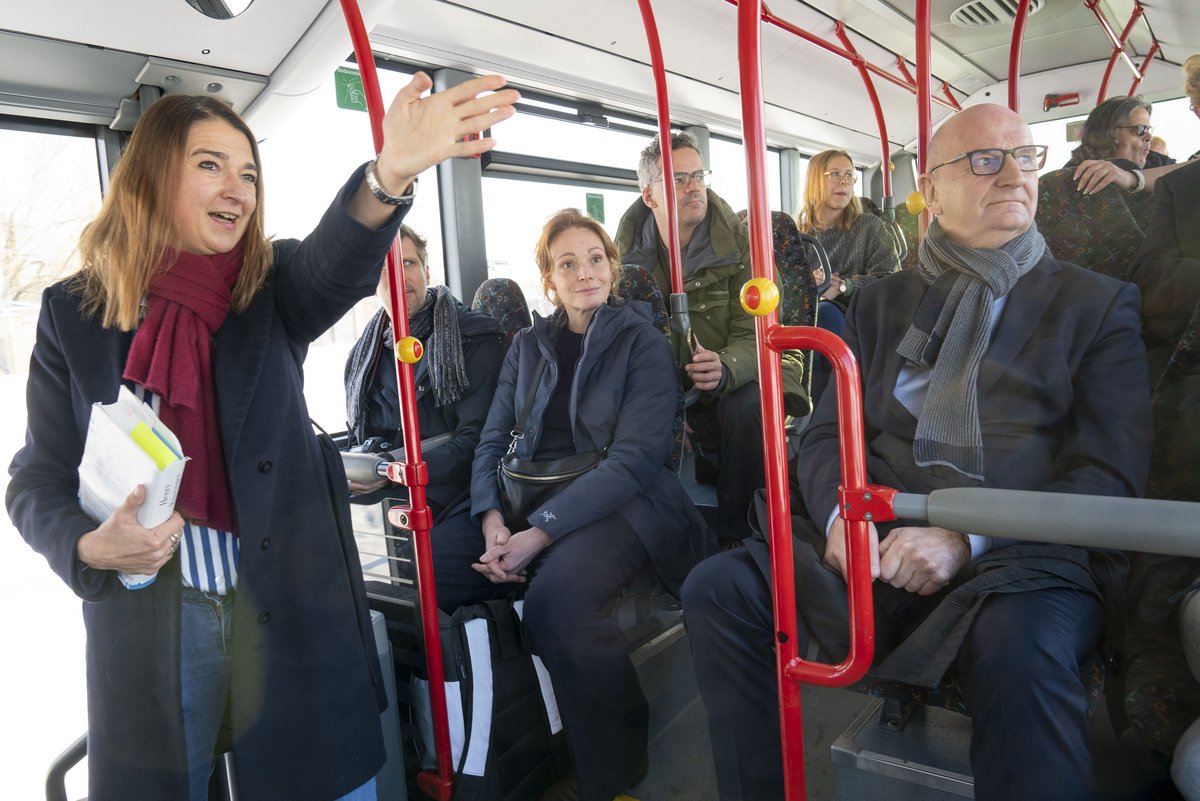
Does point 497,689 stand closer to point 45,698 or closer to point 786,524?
point 786,524

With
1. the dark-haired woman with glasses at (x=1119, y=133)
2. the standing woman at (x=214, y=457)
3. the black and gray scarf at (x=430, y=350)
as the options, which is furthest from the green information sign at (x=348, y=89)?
the dark-haired woman with glasses at (x=1119, y=133)

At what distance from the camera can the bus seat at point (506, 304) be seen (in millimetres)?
3412

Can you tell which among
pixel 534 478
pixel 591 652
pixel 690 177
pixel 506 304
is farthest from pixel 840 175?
pixel 591 652

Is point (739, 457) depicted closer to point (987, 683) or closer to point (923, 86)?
point (923, 86)

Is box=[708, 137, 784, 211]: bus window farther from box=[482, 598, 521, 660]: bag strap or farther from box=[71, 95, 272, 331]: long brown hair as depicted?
box=[71, 95, 272, 331]: long brown hair

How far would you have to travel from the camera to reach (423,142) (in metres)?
1.24

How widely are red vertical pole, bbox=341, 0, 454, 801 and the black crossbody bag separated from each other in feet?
1.61

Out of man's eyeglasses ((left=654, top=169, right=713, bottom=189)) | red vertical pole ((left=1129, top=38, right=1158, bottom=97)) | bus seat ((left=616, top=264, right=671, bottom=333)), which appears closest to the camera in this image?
bus seat ((left=616, top=264, right=671, bottom=333))

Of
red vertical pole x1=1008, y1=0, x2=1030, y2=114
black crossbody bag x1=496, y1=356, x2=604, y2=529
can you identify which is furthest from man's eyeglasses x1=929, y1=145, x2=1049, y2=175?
black crossbody bag x1=496, y1=356, x2=604, y2=529

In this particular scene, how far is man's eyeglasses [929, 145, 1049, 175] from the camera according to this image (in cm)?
178

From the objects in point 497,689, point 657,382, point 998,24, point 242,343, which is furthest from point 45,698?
point 998,24

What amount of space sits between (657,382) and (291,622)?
4.41 ft

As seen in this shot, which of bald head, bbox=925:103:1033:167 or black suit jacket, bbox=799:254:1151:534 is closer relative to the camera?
black suit jacket, bbox=799:254:1151:534

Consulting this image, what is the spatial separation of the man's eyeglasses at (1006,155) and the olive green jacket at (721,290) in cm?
106
